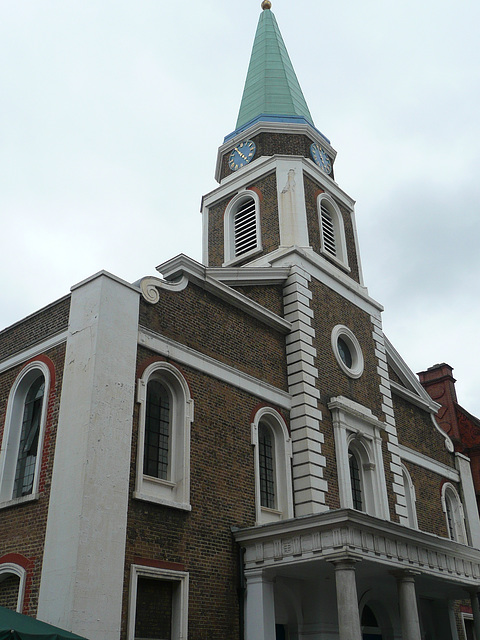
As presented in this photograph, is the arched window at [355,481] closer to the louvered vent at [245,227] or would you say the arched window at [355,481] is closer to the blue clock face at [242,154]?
the louvered vent at [245,227]

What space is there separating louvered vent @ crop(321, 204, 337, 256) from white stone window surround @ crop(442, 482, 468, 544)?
9.16 metres

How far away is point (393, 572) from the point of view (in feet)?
48.0

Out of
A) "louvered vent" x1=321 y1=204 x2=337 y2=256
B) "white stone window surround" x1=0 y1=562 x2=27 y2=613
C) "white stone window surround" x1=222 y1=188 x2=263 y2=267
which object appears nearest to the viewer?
"white stone window surround" x1=0 y1=562 x2=27 y2=613

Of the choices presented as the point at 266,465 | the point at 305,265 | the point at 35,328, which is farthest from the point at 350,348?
the point at 35,328

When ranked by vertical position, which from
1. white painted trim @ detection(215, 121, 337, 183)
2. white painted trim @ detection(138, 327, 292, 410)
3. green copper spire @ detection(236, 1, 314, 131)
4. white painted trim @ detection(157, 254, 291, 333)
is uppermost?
green copper spire @ detection(236, 1, 314, 131)

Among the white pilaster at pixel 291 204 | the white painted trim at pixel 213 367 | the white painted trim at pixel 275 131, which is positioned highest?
the white painted trim at pixel 275 131

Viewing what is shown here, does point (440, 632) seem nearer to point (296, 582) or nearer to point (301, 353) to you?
point (296, 582)

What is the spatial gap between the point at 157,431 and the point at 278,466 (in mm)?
3975

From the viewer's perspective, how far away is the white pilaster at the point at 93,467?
37.3 ft

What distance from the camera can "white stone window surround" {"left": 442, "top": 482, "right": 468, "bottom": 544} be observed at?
23.7 meters

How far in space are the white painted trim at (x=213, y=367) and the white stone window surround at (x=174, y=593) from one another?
172 inches

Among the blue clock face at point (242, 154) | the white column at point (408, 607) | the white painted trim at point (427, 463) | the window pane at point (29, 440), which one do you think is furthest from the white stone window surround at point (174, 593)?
the blue clock face at point (242, 154)

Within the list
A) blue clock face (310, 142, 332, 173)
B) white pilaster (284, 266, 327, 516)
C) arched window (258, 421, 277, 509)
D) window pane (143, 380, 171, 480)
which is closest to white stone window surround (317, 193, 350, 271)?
blue clock face (310, 142, 332, 173)

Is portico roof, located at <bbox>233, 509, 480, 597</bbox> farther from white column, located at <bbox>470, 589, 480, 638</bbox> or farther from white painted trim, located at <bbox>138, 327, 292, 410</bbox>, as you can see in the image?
white painted trim, located at <bbox>138, 327, 292, 410</bbox>
